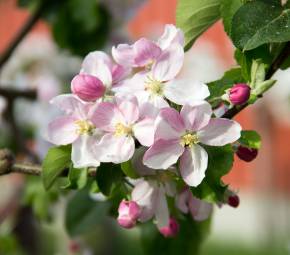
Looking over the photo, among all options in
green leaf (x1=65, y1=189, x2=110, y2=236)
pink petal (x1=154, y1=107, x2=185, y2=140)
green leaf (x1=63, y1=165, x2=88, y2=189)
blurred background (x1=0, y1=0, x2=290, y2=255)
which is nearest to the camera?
pink petal (x1=154, y1=107, x2=185, y2=140)

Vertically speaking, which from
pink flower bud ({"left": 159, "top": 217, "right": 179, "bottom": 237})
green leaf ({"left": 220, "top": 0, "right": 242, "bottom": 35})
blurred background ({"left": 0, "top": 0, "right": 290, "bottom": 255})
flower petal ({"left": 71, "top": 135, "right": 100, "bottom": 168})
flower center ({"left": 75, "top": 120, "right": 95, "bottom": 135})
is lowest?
blurred background ({"left": 0, "top": 0, "right": 290, "bottom": 255})

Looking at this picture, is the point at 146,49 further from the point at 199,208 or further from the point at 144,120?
the point at 199,208

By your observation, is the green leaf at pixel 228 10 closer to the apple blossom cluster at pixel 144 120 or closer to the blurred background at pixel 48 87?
the apple blossom cluster at pixel 144 120

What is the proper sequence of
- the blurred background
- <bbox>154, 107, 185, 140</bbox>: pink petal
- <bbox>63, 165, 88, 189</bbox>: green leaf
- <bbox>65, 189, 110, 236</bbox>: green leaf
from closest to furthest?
<bbox>154, 107, 185, 140</bbox>: pink petal → <bbox>63, 165, 88, 189</bbox>: green leaf → <bbox>65, 189, 110, 236</bbox>: green leaf → the blurred background

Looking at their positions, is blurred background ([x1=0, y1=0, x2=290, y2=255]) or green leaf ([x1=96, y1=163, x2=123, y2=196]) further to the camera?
blurred background ([x1=0, y1=0, x2=290, y2=255])

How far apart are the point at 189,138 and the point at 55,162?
15 centimetres

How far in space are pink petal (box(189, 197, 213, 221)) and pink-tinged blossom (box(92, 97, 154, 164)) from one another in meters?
0.14

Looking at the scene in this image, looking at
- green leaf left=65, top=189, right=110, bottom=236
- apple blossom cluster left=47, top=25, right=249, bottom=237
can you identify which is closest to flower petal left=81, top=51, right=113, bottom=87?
apple blossom cluster left=47, top=25, right=249, bottom=237

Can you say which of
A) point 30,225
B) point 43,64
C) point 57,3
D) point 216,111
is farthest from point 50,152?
point 43,64

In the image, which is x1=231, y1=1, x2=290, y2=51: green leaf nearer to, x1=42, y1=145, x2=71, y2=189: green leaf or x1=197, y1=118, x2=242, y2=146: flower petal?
x1=197, y1=118, x2=242, y2=146: flower petal

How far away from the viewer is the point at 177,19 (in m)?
0.84

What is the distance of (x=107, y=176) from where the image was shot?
82 cm

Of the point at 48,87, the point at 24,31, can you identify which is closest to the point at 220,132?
the point at 24,31

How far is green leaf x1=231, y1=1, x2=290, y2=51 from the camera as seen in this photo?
0.76 m
